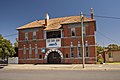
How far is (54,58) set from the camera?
38594 millimetres

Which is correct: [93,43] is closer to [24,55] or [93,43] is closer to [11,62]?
[24,55]

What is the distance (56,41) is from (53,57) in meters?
3.58

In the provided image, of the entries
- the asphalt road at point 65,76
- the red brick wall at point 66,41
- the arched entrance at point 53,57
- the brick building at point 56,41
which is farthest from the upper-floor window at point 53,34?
the asphalt road at point 65,76

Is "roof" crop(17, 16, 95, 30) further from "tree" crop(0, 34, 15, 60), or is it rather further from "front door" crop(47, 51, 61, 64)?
"front door" crop(47, 51, 61, 64)

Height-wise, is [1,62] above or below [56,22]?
below

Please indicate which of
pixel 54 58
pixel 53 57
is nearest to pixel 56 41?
pixel 53 57

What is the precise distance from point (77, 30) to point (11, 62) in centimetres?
1730

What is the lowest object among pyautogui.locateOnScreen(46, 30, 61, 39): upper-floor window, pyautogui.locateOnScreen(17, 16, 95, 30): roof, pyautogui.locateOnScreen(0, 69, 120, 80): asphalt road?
pyautogui.locateOnScreen(0, 69, 120, 80): asphalt road

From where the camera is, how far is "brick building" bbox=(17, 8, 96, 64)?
34.7m

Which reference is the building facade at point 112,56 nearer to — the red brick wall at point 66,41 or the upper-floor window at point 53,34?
the red brick wall at point 66,41

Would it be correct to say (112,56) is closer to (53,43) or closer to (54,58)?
(54,58)

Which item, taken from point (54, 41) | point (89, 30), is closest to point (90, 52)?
point (89, 30)

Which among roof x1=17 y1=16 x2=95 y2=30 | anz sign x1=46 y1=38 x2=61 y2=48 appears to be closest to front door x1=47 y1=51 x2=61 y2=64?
anz sign x1=46 y1=38 x2=61 y2=48

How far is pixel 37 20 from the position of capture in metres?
45.2
